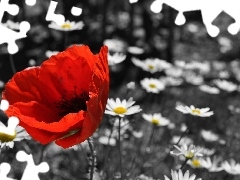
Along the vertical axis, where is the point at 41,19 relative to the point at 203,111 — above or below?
below

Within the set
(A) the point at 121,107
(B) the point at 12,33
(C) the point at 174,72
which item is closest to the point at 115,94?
(C) the point at 174,72

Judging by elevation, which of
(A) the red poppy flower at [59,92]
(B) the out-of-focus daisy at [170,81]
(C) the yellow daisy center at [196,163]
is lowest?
(B) the out-of-focus daisy at [170,81]

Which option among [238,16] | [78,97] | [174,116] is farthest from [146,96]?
[78,97]

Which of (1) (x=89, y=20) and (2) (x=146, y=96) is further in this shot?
(1) (x=89, y=20)

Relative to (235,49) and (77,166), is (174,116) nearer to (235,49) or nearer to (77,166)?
(77,166)

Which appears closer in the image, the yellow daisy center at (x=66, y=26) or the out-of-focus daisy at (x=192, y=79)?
the yellow daisy center at (x=66, y=26)

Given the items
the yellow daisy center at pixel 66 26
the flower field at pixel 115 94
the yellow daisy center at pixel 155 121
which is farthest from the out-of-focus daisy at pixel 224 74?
the yellow daisy center at pixel 155 121

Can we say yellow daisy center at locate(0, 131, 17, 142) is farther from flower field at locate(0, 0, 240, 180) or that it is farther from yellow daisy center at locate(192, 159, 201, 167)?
yellow daisy center at locate(192, 159, 201, 167)

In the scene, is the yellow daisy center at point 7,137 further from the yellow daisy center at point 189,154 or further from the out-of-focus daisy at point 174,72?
the out-of-focus daisy at point 174,72
